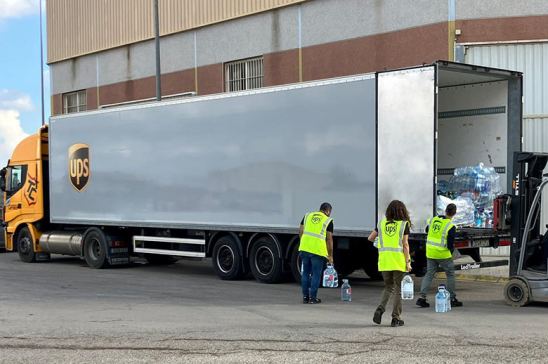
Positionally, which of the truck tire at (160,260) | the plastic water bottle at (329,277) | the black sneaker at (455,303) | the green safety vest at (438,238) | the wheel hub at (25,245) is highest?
the green safety vest at (438,238)

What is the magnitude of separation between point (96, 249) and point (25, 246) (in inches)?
118

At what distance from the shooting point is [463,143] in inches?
548

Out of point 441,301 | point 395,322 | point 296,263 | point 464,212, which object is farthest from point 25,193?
point 395,322

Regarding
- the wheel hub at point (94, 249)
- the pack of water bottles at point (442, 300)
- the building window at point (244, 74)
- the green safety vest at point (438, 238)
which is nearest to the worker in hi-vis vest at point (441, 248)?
the green safety vest at point (438, 238)

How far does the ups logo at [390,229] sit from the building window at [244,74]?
47.4 ft

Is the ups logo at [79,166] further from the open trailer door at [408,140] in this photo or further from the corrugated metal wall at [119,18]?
the open trailer door at [408,140]

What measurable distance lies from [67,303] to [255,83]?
43.0 feet

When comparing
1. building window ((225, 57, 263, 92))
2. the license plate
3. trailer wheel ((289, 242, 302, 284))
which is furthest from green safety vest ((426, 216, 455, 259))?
building window ((225, 57, 263, 92))

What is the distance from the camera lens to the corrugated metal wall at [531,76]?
17719mm

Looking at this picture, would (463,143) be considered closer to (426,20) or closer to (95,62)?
(426,20)

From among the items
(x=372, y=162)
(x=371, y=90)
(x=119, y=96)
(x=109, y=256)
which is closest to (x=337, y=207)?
(x=372, y=162)

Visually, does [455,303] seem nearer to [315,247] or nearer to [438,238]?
[438,238]

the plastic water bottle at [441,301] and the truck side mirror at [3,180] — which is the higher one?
the truck side mirror at [3,180]

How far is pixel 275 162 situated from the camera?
46.1 ft
